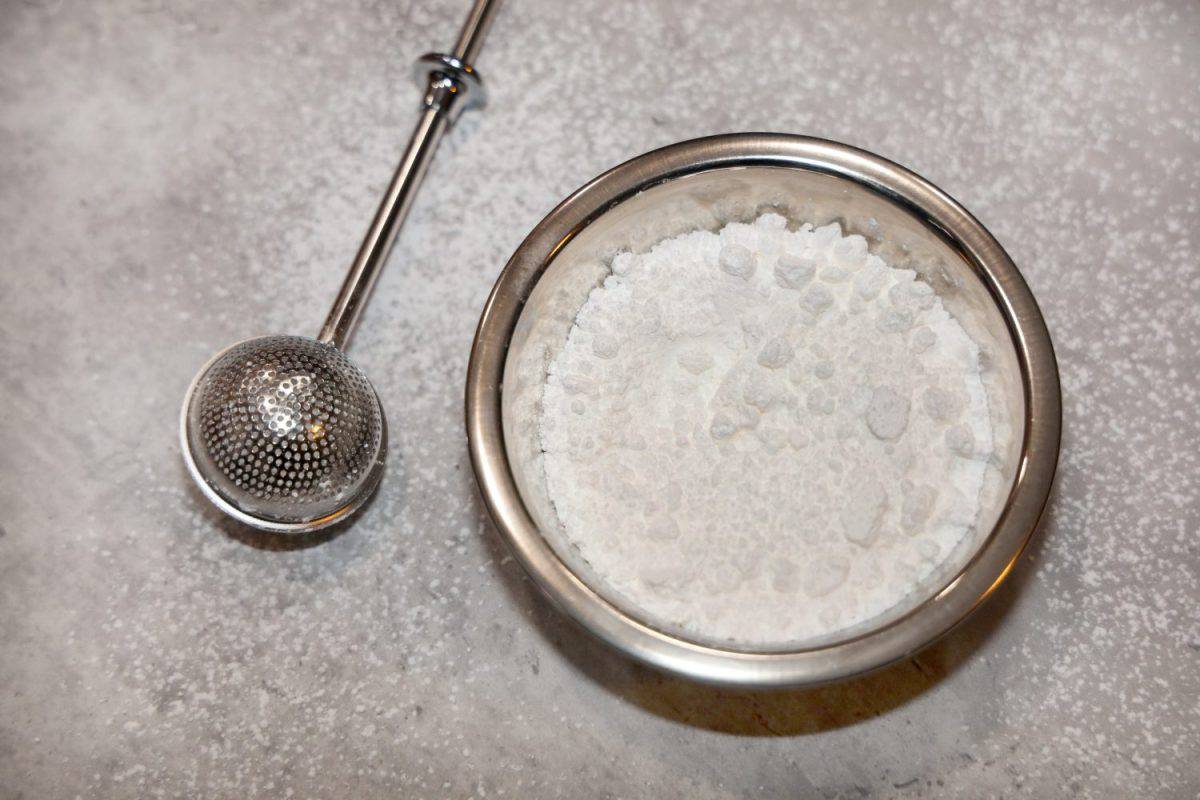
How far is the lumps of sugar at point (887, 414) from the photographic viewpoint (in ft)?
1.66

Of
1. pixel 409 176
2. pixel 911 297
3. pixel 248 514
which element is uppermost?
pixel 911 297

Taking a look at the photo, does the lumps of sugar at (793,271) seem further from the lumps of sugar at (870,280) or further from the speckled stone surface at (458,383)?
the speckled stone surface at (458,383)

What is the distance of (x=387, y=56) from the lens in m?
0.68

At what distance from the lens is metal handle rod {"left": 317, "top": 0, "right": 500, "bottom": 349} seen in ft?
1.95

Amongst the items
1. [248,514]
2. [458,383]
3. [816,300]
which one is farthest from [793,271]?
[248,514]

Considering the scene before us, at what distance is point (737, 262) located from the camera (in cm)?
54

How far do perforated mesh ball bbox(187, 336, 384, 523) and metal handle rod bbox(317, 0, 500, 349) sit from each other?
0.11ft

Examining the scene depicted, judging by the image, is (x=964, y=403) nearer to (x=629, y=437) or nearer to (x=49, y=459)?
(x=629, y=437)

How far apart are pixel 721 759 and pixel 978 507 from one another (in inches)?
7.8

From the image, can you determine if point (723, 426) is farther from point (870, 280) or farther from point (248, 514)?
point (248, 514)

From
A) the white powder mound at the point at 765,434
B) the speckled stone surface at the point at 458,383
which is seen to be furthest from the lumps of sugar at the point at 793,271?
the speckled stone surface at the point at 458,383

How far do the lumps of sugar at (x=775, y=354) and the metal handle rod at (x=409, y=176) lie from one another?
9.1 inches

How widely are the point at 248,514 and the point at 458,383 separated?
14 centimetres

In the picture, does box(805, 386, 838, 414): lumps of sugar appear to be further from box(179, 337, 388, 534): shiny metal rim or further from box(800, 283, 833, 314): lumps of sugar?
box(179, 337, 388, 534): shiny metal rim
